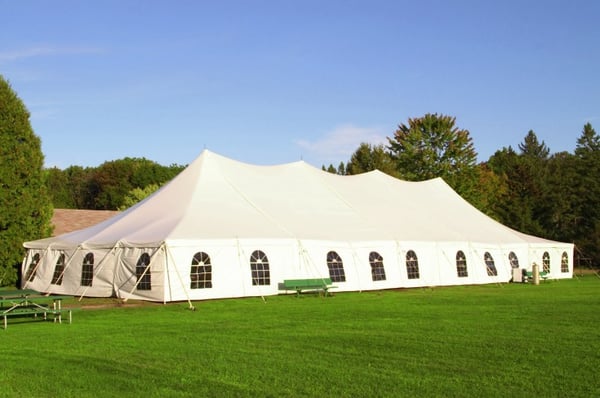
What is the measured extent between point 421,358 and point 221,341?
339cm

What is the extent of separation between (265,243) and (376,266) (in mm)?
4711

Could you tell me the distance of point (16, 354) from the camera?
9.75 m

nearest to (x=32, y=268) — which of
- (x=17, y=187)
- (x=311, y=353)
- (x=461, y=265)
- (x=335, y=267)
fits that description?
(x=17, y=187)

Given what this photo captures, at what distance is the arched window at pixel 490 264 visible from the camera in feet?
88.6

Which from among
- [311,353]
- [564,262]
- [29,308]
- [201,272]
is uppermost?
[201,272]

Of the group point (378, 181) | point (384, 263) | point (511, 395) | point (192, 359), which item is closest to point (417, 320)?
point (192, 359)

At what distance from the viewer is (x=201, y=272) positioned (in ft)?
64.4

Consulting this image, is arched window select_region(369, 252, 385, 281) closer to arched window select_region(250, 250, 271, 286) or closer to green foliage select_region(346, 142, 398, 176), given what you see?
arched window select_region(250, 250, 271, 286)

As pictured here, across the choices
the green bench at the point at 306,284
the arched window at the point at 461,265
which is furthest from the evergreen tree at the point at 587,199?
the green bench at the point at 306,284

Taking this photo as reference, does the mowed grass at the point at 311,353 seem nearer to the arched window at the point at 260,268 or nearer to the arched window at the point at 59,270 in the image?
the arched window at the point at 260,268

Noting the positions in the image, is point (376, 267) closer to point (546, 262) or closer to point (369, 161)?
point (546, 262)

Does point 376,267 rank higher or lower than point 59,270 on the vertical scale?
lower

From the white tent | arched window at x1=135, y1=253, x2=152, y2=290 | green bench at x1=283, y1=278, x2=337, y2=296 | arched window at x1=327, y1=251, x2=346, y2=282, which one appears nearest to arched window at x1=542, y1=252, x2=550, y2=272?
the white tent

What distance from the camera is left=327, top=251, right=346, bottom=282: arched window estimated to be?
2241cm
